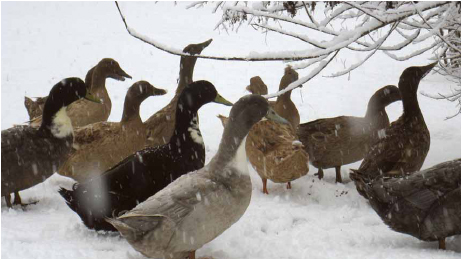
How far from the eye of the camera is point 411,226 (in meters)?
4.66

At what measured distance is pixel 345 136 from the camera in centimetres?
705

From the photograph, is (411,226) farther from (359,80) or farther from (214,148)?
(359,80)

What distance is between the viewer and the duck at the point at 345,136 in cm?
705

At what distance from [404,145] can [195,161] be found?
7.87 ft

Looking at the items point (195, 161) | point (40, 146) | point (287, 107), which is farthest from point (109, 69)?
point (195, 161)

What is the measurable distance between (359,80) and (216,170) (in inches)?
379

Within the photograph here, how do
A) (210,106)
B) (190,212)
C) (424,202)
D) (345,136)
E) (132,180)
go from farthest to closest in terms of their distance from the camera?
(210,106) < (345,136) < (132,180) < (424,202) < (190,212)

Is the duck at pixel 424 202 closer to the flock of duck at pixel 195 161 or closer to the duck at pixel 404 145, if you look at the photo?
the flock of duck at pixel 195 161

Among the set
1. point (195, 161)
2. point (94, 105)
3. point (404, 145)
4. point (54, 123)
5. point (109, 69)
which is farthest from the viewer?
point (109, 69)

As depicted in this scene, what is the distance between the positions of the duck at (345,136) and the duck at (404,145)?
0.45 m

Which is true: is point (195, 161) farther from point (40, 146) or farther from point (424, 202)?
point (424, 202)

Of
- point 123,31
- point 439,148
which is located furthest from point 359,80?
point 123,31

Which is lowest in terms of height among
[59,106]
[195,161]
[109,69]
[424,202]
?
[424,202]

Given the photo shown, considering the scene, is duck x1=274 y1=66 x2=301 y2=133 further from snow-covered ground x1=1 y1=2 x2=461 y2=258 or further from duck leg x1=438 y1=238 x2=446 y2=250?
duck leg x1=438 y1=238 x2=446 y2=250
